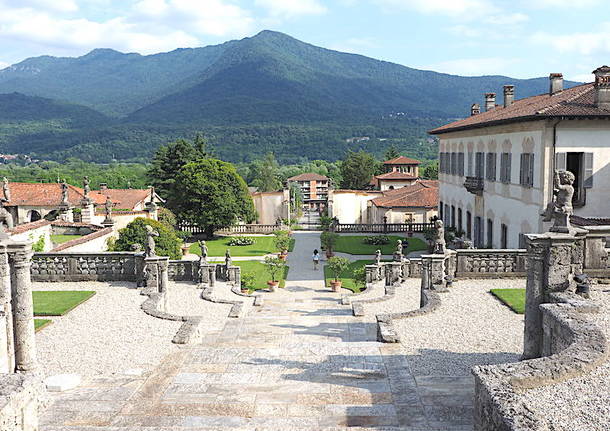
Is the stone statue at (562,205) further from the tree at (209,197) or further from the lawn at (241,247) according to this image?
the tree at (209,197)

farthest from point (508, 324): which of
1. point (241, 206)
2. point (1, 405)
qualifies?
point (241, 206)

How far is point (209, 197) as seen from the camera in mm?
48062

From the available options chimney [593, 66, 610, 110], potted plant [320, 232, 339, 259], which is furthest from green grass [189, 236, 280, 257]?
chimney [593, 66, 610, 110]

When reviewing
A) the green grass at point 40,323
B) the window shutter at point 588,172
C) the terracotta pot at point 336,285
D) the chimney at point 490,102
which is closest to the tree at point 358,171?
the chimney at point 490,102

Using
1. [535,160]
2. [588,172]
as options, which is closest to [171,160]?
[535,160]

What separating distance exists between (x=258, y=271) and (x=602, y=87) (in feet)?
64.6

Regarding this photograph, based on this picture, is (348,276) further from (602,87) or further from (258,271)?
(602,87)

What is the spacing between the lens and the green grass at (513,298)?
49.0 feet

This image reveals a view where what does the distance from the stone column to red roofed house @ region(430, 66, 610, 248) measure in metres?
20.0

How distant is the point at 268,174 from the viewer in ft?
301

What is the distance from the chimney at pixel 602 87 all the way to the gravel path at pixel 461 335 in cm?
1136

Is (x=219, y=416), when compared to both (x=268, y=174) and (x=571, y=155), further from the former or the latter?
(x=268, y=174)

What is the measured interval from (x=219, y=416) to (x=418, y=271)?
16721 mm

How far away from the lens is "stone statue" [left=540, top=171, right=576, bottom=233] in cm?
1021
